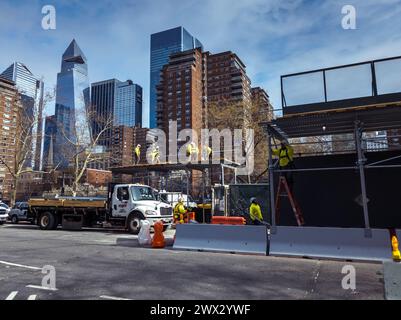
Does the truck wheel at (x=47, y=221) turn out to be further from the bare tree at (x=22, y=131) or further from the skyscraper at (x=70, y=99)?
the bare tree at (x=22, y=131)

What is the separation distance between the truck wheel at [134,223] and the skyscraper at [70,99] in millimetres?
25180

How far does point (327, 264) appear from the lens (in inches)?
346

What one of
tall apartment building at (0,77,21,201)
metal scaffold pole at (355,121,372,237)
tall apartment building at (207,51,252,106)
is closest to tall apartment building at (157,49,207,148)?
tall apartment building at (207,51,252,106)

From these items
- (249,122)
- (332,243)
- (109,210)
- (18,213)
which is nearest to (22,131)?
(18,213)

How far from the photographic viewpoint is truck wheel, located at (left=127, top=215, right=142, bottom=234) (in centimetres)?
1697

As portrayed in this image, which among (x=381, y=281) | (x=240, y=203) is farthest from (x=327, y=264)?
(x=240, y=203)

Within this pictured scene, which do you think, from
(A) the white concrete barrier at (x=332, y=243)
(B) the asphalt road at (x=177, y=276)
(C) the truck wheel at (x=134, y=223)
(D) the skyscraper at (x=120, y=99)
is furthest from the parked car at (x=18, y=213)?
(D) the skyscraper at (x=120, y=99)

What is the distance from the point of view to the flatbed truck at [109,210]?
1714cm

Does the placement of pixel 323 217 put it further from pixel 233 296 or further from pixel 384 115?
pixel 233 296

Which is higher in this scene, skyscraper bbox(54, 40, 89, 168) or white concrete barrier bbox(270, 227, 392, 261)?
skyscraper bbox(54, 40, 89, 168)

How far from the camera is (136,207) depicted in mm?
17188

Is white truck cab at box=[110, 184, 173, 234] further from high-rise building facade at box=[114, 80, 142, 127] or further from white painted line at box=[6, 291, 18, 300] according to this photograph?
high-rise building facade at box=[114, 80, 142, 127]

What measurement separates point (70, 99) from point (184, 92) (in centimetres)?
8810
